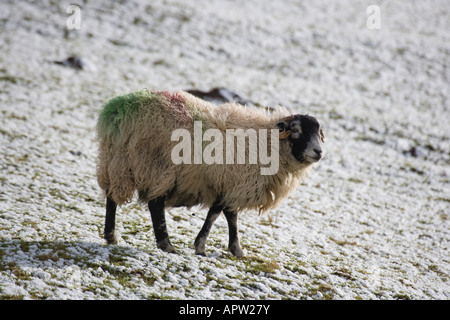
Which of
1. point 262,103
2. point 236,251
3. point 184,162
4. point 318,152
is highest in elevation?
point 262,103

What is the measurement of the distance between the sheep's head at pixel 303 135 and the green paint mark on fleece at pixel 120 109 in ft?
7.08

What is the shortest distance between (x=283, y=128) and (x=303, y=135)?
36 cm

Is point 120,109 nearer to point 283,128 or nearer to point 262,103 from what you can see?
point 283,128

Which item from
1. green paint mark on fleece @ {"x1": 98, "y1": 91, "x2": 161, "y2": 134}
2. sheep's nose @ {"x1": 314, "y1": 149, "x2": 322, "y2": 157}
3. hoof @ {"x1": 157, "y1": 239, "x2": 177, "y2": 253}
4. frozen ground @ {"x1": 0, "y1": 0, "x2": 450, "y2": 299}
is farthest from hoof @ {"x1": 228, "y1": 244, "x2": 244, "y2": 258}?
green paint mark on fleece @ {"x1": 98, "y1": 91, "x2": 161, "y2": 134}

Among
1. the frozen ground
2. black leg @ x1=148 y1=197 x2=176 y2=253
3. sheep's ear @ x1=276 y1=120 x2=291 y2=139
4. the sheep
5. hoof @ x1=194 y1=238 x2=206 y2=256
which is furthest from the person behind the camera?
sheep's ear @ x1=276 y1=120 x2=291 y2=139

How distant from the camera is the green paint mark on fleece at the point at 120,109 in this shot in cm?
687

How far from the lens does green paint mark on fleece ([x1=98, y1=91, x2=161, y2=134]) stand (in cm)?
687

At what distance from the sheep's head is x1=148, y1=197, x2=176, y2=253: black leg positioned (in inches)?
89.6

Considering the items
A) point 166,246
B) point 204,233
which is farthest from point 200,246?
point 166,246

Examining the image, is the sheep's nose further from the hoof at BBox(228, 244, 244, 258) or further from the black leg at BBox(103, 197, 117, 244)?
the black leg at BBox(103, 197, 117, 244)

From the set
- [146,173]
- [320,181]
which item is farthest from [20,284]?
[320,181]

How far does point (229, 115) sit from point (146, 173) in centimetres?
171

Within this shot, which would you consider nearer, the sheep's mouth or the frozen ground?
the frozen ground

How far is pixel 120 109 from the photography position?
6.91 metres
